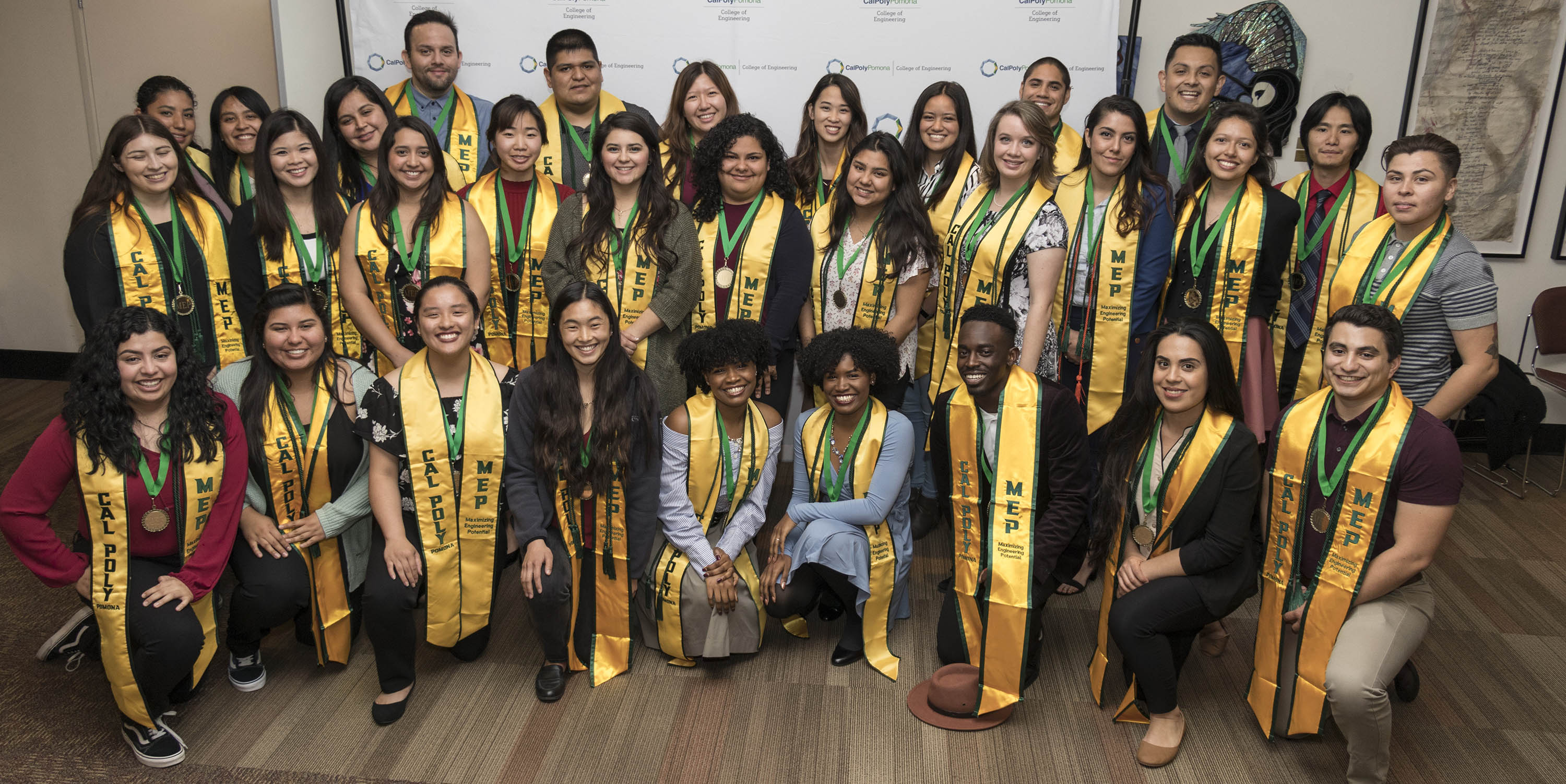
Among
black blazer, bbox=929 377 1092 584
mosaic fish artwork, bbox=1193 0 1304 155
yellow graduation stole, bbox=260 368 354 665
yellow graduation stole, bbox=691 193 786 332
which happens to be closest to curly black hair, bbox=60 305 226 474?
yellow graduation stole, bbox=260 368 354 665

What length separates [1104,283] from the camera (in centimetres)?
325

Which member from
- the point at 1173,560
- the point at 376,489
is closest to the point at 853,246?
the point at 1173,560

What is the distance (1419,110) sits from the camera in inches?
175

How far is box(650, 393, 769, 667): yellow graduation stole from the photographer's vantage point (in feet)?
9.34

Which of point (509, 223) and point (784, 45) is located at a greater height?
point (784, 45)

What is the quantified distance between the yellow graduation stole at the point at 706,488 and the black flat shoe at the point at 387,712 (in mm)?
737

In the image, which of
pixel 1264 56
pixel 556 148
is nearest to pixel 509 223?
pixel 556 148

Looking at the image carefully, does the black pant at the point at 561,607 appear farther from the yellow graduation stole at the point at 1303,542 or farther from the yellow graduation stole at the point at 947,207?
the yellow graduation stole at the point at 1303,542

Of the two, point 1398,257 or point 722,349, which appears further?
point 1398,257

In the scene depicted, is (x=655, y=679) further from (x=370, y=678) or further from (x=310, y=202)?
(x=310, y=202)

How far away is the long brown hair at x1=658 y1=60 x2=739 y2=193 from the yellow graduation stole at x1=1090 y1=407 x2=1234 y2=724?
1.66 metres

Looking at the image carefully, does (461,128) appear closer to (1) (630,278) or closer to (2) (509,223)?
(2) (509,223)

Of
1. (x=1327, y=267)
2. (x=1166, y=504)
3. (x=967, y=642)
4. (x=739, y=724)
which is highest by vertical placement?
(x=1327, y=267)

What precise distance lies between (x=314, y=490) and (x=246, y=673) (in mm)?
555
